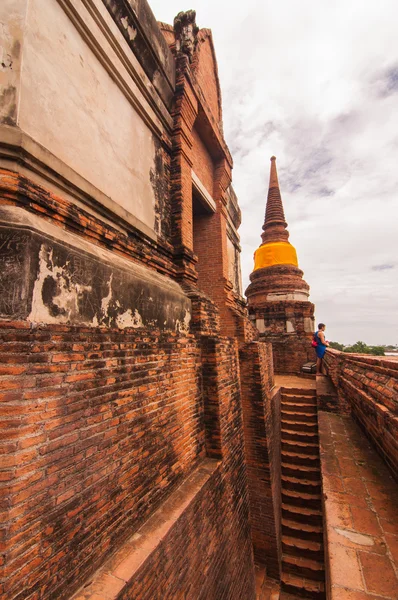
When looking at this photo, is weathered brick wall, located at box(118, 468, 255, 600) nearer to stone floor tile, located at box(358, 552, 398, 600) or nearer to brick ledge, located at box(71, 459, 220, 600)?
brick ledge, located at box(71, 459, 220, 600)

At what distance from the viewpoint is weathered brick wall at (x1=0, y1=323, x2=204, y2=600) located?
144cm

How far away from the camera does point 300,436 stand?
22.6 feet

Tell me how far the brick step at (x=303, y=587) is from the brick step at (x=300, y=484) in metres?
1.40

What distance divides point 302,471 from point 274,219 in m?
11.5

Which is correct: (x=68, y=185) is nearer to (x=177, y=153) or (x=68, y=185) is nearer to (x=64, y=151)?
(x=64, y=151)

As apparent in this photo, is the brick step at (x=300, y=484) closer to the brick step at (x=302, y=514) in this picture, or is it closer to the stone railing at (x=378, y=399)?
the brick step at (x=302, y=514)

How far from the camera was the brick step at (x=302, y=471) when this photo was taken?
246 inches

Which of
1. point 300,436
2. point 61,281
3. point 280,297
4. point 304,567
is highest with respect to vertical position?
point 280,297

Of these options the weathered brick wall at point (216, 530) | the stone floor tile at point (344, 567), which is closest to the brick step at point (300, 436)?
the weathered brick wall at point (216, 530)

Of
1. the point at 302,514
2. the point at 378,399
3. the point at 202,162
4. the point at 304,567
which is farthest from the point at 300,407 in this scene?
the point at 202,162

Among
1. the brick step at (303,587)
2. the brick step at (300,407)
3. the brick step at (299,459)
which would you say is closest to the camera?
the brick step at (303,587)

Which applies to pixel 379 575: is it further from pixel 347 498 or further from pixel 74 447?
pixel 74 447

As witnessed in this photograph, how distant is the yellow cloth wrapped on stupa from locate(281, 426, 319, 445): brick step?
26.8ft

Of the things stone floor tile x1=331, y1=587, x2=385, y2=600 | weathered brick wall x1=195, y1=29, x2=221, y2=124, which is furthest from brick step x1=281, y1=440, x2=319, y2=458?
weathered brick wall x1=195, y1=29, x2=221, y2=124
